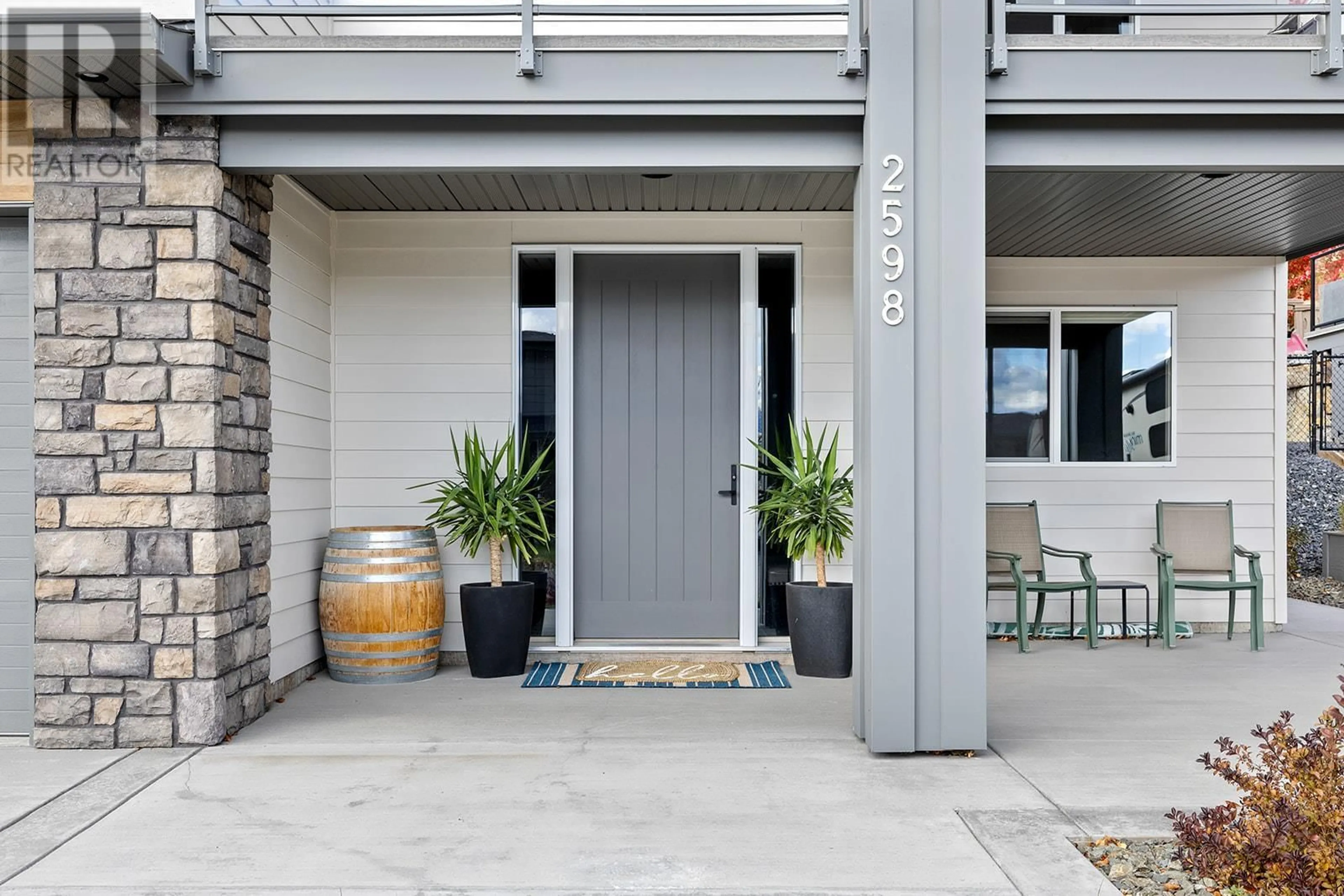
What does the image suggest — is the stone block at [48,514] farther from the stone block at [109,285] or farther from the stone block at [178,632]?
the stone block at [109,285]

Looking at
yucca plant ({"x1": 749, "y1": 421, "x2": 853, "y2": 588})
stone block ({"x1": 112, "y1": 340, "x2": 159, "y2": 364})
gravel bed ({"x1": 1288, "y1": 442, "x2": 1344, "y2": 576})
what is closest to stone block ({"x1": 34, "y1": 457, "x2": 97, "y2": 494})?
stone block ({"x1": 112, "y1": 340, "x2": 159, "y2": 364})

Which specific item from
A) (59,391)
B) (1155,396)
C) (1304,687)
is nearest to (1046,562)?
(1155,396)

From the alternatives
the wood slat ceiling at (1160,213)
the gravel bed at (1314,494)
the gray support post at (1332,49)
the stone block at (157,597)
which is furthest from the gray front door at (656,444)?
the gravel bed at (1314,494)

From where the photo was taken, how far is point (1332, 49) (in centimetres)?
361

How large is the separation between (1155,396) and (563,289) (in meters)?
3.61

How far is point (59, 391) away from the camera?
148 inches

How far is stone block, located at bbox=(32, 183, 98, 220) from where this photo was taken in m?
3.77

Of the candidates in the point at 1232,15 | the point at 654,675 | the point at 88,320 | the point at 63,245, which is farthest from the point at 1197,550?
the point at 63,245

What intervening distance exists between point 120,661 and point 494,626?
1693mm

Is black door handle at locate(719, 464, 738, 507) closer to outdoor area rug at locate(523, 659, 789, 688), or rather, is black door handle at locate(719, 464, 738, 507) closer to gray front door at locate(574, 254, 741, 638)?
gray front door at locate(574, 254, 741, 638)

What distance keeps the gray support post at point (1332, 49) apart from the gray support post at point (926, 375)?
1.15 m

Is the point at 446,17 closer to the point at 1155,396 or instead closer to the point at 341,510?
the point at 341,510

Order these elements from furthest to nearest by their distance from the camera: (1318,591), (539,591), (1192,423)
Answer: (1318,591) → (1192,423) → (539,591)

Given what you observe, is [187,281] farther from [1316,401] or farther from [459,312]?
[1316,401]
